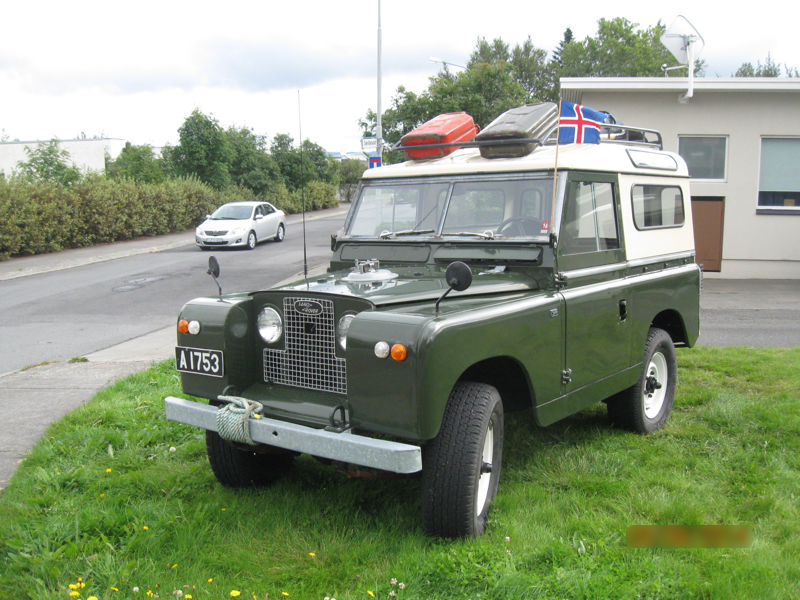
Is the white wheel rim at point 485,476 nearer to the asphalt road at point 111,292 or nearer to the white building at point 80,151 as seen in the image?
the asphalt road at point 111,292

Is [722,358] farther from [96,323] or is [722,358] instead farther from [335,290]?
[96,323]

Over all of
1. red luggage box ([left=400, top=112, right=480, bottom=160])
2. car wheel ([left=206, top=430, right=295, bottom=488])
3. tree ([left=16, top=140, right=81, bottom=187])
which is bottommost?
car wheel ([left=206, top=430, right=295, bottom=488])

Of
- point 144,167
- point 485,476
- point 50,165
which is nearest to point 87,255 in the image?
point 50,165

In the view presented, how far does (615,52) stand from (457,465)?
65.2 meters

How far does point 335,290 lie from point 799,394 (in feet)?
15.0

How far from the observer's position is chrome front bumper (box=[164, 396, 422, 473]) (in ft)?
10.1

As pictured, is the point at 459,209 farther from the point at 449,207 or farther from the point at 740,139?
the point at 740,139

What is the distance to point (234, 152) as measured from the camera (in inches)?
1267

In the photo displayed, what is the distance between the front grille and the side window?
1.65 m

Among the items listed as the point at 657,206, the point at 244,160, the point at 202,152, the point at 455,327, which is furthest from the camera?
the point at 244,160

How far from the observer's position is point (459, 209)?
15.7 ft

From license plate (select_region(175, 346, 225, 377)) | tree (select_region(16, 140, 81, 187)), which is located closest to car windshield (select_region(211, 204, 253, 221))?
tree (select_region(16, 140, 81, 187))

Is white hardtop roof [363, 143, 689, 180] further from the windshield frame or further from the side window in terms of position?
the side window

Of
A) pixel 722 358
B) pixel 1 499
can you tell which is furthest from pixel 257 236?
pixel 1 499
